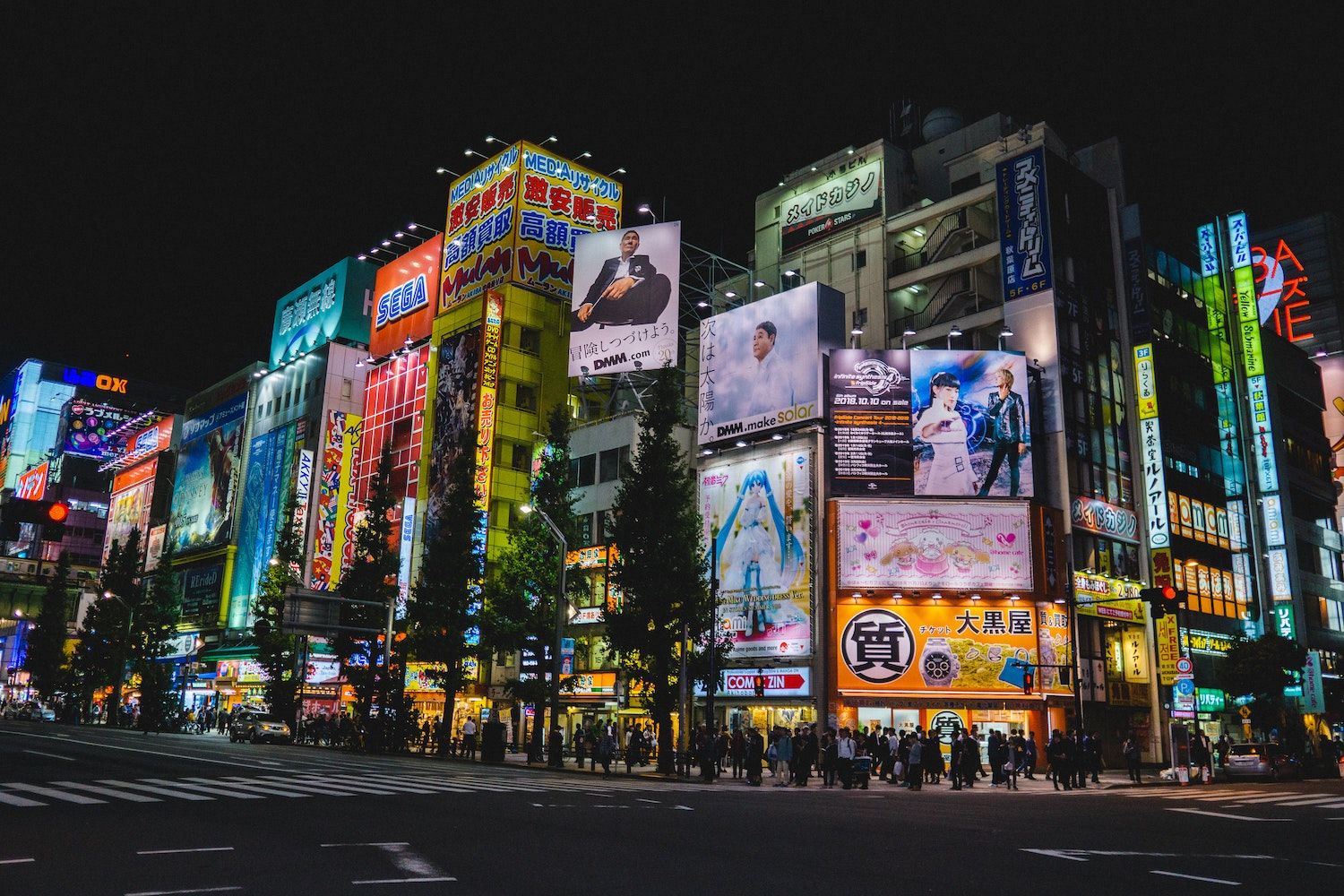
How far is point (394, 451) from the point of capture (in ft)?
219

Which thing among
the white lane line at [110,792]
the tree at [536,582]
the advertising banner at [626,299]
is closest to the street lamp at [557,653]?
the tree at [536,582]

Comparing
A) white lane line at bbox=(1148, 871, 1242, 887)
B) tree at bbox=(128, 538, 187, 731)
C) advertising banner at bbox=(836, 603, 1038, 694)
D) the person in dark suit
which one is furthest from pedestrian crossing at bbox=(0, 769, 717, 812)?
tree at bbox=(128, 538, 187, 731)

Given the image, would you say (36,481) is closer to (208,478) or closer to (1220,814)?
(208,478)

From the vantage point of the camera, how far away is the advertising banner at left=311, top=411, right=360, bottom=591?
210 feet

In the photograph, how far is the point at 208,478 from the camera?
86.4m

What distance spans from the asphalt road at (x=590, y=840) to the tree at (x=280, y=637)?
1205 inches

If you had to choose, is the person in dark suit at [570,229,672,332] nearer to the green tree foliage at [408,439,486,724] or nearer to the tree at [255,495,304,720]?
the green tree foliage at [408,439,486,724]

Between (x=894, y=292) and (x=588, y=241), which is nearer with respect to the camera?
(x=588, y=241)

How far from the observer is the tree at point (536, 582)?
38969 millimetres

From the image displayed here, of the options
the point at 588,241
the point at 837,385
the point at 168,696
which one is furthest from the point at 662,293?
the point at 168,696

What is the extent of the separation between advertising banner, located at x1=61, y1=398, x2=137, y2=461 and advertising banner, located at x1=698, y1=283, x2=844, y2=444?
111748 mm

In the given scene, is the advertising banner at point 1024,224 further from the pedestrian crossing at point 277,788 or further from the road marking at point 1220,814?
the pedestrian crossing at point 277,788

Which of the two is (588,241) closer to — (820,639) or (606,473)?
(606,473)

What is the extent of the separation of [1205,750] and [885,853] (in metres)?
26.9
